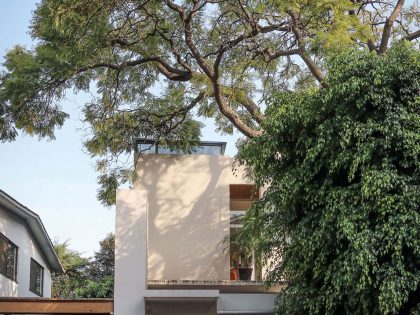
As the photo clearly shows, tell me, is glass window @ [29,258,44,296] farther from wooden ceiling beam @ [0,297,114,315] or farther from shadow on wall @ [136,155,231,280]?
wooden ceiling beam @ [0,297,114,315]

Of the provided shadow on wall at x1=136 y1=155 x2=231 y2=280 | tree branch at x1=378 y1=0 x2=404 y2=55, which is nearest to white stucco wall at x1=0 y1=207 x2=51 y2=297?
shadow on wall at x1=136 y1=155 x2=231 y2=280

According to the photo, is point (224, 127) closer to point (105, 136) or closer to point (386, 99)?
point (105, 136)

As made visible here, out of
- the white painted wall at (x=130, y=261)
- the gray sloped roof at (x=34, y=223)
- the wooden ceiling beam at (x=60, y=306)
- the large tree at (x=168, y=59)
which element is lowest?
the wooden ceiling beam at (x=60, y=306)

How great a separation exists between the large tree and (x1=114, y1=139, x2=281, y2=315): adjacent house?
28.9 inches

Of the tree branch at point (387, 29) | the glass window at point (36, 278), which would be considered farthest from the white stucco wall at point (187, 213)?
the glass window at point (36, 278)

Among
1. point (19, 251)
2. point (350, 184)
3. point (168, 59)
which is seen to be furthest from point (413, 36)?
point (19, 251)

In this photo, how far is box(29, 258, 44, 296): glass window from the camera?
2192 cm

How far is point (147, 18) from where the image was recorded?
1419 centimetres

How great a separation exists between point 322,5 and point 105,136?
6.78 m

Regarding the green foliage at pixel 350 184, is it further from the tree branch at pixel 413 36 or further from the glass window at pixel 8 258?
the glass window at pixel 8 258

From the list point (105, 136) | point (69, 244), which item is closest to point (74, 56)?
point (105, 136)

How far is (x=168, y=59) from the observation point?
15.5 meters

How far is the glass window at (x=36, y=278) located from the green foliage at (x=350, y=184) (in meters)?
12.7

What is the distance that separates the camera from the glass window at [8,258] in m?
17.9
